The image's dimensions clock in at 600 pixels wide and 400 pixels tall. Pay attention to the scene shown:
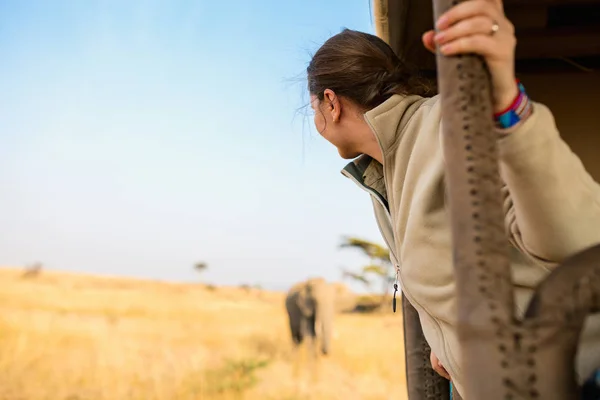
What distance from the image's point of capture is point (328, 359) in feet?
55.6

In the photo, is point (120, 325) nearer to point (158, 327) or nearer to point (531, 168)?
point (158, 327)

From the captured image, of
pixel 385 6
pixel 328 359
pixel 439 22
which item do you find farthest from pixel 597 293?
pixel 328 359

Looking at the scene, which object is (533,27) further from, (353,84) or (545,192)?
(545,192)

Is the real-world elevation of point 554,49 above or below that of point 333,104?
above

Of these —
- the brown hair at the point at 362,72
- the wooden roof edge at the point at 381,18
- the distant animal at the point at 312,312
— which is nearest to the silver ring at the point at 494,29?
the brown hair at the point at 362,72

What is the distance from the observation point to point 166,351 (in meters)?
19.2

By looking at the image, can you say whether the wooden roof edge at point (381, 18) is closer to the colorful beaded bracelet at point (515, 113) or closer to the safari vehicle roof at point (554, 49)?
the safari vehicle roof at point (554, 49)

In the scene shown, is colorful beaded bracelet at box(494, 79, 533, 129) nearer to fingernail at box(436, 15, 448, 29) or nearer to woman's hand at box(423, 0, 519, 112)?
woman's hand at box(423, 0, 519, 112)

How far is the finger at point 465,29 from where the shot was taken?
89 cm

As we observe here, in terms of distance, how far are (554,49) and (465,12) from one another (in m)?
2.34

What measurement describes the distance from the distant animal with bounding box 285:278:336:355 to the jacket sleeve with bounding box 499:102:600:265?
14453 mm

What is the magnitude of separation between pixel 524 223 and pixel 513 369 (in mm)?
434

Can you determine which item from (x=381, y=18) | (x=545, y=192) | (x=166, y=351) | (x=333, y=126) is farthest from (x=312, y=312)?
(x=545, y=192)

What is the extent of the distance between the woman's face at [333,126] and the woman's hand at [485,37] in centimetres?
89
